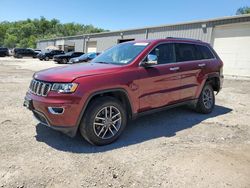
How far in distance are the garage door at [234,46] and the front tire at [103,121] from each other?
14.3 meters

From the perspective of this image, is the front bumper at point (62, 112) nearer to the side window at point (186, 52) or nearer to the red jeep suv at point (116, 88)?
the red jeep suv at point (116, 88)

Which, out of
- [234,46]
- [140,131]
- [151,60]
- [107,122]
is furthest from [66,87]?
[234,46]

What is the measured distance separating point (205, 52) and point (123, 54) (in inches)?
100

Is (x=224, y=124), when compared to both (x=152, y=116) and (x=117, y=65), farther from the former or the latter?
(x=117, y=65)

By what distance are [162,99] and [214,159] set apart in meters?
1.58

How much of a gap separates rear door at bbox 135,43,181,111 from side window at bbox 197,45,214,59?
50.7 inches

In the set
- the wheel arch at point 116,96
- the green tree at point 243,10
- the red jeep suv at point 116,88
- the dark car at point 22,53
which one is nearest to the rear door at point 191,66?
the red jeep suv at point 116,88

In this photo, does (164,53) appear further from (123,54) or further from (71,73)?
(71,73)

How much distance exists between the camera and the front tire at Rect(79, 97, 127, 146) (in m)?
3.88

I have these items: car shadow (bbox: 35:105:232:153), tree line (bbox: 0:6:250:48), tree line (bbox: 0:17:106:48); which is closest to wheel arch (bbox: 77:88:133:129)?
car shadow (bbox: 35:105:232:153)

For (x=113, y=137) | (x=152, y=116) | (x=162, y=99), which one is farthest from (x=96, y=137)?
(x=152, y=116)

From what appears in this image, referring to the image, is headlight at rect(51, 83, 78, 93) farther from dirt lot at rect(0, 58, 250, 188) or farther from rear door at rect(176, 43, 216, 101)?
rear door at rect(176, 43, 216, 101)

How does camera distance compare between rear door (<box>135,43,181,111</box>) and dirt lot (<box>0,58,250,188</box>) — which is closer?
dirt lot (<box>0,58,250,188</box>)

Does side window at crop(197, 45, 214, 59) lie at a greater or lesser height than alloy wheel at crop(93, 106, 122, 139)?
greater
